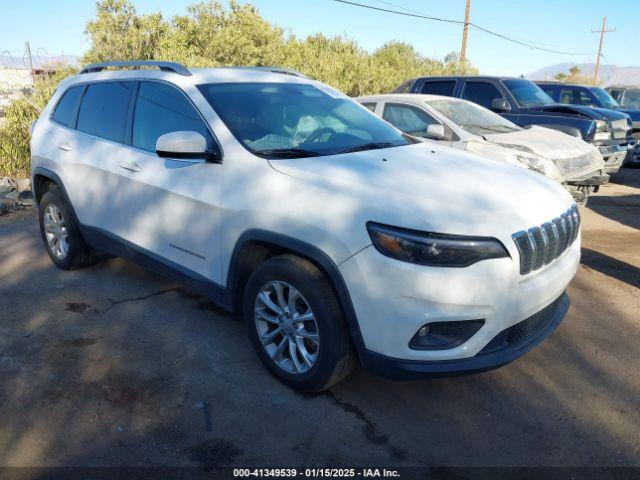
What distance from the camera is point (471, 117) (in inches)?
299

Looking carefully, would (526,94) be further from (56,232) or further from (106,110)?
(56,232)

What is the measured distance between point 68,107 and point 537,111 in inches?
290

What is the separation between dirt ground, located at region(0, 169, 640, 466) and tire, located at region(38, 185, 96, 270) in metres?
0.61

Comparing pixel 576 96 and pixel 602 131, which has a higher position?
pixel 576 96

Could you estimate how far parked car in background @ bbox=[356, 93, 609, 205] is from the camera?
659 cm

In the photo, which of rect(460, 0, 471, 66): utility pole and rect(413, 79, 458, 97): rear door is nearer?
rect(413, 79, 458, 97): rear door

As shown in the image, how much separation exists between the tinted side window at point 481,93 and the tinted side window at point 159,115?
6942mm

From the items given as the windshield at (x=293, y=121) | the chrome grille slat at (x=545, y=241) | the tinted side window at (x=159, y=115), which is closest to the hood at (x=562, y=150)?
the windshield at (x=293, y=121)

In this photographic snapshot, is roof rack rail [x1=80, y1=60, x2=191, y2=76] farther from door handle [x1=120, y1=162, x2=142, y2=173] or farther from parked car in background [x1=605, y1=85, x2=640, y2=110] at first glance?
parked car in background [x1=605, y1=85, x2=640, y2=110]

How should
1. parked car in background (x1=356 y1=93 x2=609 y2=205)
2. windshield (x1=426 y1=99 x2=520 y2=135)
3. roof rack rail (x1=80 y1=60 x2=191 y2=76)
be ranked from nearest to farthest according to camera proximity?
roof rack rail (x1=80 y1=60 x2=191 y2=76) → parked car in background (x1=356 y1=93 x2=609 y2=205) → windshield (x1=426 y1=99 x2=520 y2=135)

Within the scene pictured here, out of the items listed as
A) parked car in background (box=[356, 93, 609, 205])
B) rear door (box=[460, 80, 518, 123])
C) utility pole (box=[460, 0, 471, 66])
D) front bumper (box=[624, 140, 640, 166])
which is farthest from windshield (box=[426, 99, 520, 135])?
utility pole (box=[460, 0, 471, 66])

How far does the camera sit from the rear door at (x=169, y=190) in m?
3.42

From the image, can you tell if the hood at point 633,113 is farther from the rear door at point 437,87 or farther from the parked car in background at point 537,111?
the rear door at point 437,87

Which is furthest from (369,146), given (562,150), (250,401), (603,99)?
(603,99)
